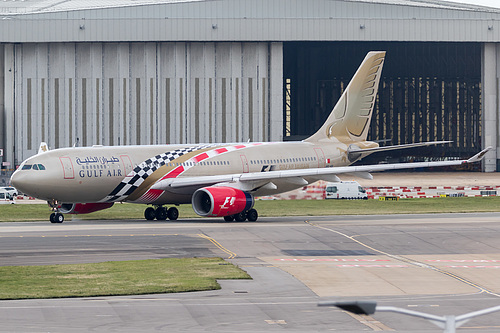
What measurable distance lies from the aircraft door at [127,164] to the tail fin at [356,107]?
47.8 ft

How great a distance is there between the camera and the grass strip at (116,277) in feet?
79.4

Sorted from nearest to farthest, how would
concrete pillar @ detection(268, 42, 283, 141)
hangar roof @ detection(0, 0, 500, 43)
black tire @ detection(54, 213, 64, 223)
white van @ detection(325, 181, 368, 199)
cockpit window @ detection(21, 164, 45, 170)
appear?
cockpit window @ detection(21, 164, 45, 170)
black tire @ detection(54, 213, 64, 223)
white van @ detection(325, 181, 368, 199)
hangar roof @ detection(0, 0, 500, 43)
concrete pillar @ detection(268, 42, 283, 141)

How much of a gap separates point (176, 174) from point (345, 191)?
77.0 feet

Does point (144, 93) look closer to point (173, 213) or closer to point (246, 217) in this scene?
point (173, 213)

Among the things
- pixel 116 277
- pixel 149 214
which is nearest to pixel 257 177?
pixel 149 214

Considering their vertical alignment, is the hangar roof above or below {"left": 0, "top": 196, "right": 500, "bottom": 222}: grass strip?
above

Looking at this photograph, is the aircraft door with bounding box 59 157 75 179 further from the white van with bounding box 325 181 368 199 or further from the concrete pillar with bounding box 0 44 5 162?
the concrete pillar with bounding box 0 44 5 162

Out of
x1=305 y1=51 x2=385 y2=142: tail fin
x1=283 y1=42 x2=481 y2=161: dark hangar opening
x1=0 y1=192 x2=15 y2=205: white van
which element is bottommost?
x1=0 y1=192 x2=15 y2=205: white van

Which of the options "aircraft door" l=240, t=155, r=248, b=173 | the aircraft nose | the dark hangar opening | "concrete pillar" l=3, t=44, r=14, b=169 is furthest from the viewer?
the dark hangar opening

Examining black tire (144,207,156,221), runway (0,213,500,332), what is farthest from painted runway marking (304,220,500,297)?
black tire (144,207,156,221)

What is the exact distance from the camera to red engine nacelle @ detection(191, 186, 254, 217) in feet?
153

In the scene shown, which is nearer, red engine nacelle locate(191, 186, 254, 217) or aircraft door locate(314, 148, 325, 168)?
red engine nacelle locate(191, 186, 254, 217)

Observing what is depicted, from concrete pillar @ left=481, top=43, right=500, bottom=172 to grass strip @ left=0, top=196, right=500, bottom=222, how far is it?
30.5 meters

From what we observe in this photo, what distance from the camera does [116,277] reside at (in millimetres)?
26906
